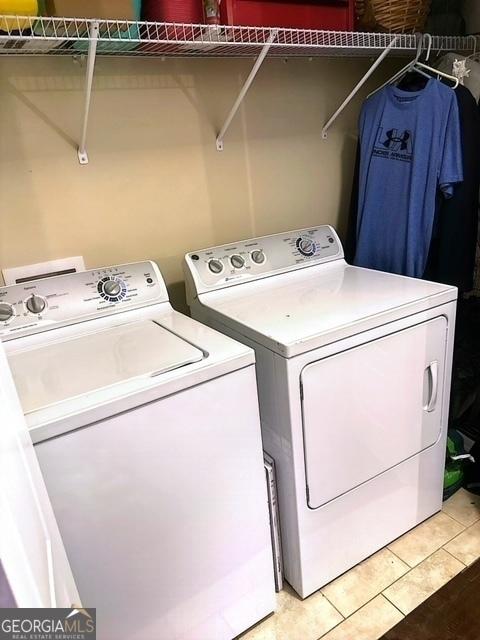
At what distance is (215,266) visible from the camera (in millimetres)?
1839

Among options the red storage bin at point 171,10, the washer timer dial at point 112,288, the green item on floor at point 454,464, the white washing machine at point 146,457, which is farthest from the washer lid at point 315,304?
the red storage bin at point 171,10

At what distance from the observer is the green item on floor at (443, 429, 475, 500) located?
207 cm

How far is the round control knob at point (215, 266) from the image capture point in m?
1.83

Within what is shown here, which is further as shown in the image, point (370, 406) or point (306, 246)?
point (306, 246)

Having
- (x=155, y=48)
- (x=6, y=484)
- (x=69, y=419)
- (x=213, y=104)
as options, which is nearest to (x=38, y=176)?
(x=155, y=48)

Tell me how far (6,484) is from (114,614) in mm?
1021

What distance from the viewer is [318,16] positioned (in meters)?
1.72

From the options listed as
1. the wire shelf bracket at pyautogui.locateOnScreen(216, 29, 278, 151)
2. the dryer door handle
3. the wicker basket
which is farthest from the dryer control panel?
the wicker basket

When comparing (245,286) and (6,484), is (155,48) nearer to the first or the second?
(245,286)

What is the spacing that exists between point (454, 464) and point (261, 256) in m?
1.25

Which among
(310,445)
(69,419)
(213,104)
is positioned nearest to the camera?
(69,419)

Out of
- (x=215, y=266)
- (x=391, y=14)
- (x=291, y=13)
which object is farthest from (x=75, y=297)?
(x=391, y=14)

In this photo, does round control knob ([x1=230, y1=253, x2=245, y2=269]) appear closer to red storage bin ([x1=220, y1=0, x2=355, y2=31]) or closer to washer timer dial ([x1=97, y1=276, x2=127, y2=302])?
washer timer dial ([x1=97, y1=276, x2=127, y2=302])

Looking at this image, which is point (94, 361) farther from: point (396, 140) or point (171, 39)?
point (396, 140)
